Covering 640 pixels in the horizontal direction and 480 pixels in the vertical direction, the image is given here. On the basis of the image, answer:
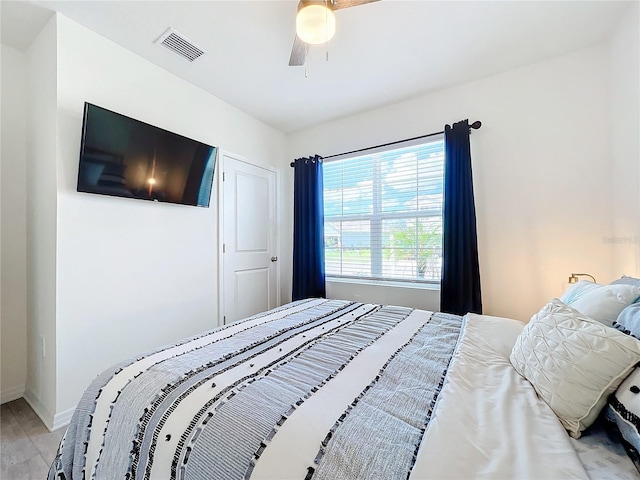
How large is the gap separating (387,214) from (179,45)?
243 cm

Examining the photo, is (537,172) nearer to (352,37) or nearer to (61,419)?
(352,37)

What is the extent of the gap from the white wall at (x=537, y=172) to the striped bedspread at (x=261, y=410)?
158cm

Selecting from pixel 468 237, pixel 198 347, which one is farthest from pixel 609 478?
pixel 468 237

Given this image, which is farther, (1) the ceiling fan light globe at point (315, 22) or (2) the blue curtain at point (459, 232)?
(2) the blue curtain at point (459, 232)

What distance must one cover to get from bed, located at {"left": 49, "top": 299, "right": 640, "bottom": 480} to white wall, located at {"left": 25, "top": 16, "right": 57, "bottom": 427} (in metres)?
1.21

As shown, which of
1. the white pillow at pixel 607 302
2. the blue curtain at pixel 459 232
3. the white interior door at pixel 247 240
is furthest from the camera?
the white interior door at pixel 247 240

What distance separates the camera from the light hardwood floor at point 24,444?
142 cm

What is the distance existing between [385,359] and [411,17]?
217 centimetres

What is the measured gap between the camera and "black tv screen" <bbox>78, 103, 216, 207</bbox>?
6.22ft

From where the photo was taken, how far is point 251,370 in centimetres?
103

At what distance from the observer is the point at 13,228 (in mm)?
2121

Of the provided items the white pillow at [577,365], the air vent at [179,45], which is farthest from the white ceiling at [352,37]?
the white pillow at [577,365]

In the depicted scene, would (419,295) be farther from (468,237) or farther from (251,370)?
(251,370)

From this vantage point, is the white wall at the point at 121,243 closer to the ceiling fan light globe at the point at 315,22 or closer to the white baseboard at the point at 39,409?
the white baseboard at the point at 39,409
